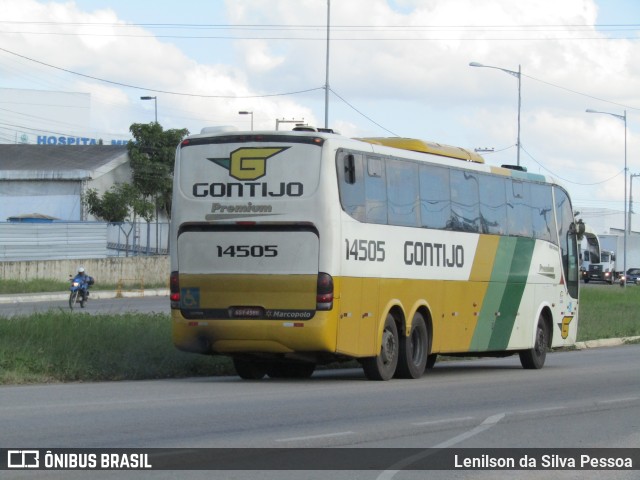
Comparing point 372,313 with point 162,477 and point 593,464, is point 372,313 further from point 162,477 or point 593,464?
point 162,477

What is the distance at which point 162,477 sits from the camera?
9.09 metres

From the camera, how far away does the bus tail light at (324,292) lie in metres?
17.2

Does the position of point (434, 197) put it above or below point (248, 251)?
above

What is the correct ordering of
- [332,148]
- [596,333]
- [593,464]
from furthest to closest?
1. [596,333]
2. [332,148]
3. [593,464]

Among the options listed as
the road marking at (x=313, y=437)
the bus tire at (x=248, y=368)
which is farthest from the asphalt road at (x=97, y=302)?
the road marking at (x=313, y=437)

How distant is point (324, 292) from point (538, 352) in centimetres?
803

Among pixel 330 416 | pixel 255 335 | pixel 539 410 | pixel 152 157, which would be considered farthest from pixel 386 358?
pixel 152 157

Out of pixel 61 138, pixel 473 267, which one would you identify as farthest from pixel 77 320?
pixel 61 138

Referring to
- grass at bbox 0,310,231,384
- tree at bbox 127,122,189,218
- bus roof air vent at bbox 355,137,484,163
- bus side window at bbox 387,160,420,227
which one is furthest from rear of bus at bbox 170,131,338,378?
tree at bbox 127,122,189,218

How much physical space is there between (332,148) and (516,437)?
659 centimetres

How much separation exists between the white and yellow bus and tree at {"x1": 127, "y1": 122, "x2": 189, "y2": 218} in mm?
47908

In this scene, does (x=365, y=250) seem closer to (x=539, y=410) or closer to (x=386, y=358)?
(x=386, y=358)

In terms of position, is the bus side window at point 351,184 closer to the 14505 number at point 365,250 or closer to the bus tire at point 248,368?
the 14505 number at point 365,250

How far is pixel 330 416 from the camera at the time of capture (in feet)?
43.4
